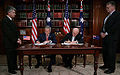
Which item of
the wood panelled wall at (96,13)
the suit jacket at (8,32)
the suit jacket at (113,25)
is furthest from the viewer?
the wood panelled wall at (96,13)

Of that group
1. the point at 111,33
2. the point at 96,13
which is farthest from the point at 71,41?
the point at 96,13

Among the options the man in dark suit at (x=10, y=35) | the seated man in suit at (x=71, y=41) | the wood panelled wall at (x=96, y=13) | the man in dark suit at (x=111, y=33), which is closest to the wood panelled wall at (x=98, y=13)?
the wood panelled wall at (x=96, y=13)

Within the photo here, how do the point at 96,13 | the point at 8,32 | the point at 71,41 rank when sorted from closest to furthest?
the point at 8,32 → the point at 71,41 → the point at 96,13

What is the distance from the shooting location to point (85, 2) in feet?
16.1

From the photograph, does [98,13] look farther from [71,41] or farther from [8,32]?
[8,32]

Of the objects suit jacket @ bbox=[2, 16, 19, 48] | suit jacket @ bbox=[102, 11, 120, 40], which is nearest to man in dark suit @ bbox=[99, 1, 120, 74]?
suit jacket @ bbox=[102, 11, 120, 40]

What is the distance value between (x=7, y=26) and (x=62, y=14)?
2837 millimetres

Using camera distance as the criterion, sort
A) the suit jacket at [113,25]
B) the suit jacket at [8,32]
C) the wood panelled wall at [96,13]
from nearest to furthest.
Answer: the suit jacket at [8,32] < the suit jacket at [113,25] < the wood panelled wall at [96,13]

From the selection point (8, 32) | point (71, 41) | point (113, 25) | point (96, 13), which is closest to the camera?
point (8, 32)

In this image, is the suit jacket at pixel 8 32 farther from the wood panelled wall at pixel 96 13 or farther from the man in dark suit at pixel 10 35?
the wood panelled wall at pixel 96 13

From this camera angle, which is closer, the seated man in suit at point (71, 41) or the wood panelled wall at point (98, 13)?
the seated man in suit at point (71, 41)

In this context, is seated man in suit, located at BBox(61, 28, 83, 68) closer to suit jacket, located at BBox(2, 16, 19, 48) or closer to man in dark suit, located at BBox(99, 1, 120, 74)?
man in dark suit, located at BBox(99, 1, 120, 74)

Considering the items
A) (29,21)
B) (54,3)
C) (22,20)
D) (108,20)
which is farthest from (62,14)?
(108,20)

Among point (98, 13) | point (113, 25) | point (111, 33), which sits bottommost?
point (111, 33)
